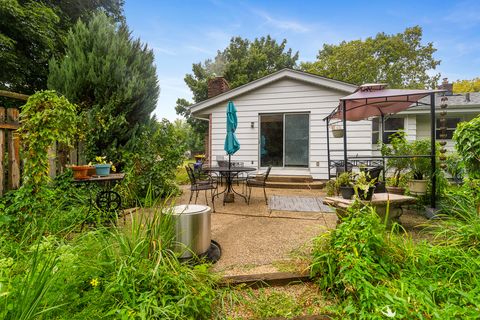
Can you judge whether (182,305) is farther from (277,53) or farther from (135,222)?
(277,53)

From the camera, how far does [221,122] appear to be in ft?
28.5

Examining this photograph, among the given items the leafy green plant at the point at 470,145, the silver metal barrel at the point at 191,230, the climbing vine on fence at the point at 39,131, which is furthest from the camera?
the leafy green plant at the point at 470,145

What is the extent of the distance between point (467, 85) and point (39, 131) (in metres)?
33.5

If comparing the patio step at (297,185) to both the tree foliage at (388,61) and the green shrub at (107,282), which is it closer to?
the green shrub at (107,282)

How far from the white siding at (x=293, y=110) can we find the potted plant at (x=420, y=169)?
234 centimetres

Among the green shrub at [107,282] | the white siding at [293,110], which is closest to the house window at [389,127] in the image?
the white siding at [293,110]

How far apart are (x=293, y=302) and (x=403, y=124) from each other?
36.0ft

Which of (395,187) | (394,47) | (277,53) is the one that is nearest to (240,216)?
(395,187)

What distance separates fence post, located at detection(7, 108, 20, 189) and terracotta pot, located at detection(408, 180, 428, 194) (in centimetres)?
662

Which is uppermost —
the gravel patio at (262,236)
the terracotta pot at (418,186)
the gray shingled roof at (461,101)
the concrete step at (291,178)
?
the gray shingled roof at (461,101)

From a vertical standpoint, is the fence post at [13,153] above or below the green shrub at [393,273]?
above

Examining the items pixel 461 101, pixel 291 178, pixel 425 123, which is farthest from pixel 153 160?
pixel 461 101

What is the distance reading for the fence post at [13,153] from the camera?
316cm

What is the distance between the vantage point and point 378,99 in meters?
4.85
